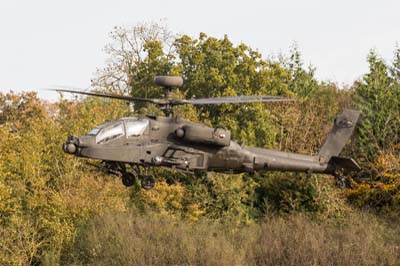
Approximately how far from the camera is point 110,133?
1523 cm

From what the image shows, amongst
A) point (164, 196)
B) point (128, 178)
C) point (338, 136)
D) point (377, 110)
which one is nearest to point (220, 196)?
point (164, 196)

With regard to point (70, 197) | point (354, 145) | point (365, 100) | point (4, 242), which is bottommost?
point (4, 242)

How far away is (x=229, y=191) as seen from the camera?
128ft

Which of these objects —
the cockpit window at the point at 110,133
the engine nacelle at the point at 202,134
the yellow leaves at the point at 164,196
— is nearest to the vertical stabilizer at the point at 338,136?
the engine nacelle at the point at 202,134

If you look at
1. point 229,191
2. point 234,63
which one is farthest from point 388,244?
point 234,63

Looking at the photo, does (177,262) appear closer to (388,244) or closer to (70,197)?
(70,197)

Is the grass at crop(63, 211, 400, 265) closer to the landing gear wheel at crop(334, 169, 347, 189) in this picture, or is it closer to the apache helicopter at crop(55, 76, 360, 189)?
the landing gear wheel at crop(334, 169, 347, 189)

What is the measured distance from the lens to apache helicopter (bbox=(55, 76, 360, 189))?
14988mm

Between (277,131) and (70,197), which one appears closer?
(70,197)

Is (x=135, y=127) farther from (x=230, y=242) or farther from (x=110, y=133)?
(x=230, y=242)

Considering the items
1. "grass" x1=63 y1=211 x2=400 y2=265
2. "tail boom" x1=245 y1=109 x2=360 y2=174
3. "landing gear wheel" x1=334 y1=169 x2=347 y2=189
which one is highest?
"tail boom" x1=245 y1=109 x2=360 y2=174

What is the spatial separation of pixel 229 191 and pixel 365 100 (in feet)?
39.2

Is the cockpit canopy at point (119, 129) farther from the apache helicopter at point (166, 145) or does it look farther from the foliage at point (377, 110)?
the foliage at point (377, 110)

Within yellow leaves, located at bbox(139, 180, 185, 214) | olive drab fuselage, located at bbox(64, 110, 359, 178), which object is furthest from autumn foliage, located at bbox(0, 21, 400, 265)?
olive drab fuselage, located at bbox(64, 110, 359, 178)
